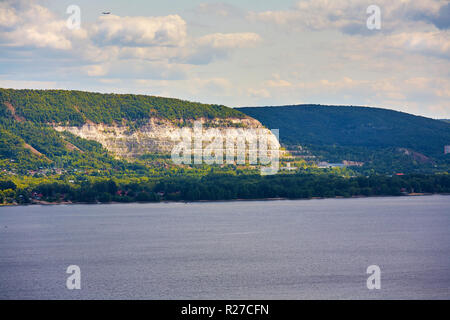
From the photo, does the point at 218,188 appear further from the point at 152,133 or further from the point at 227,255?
the point at 227,255

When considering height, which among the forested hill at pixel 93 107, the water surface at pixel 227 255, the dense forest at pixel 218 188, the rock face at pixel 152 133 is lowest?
the water surface at pixel 227 255

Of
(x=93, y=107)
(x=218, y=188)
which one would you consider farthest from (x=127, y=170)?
(x=218, y=188)

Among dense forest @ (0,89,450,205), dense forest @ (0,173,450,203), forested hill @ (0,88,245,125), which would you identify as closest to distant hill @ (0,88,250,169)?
forested hill @ (0,88,245,125)

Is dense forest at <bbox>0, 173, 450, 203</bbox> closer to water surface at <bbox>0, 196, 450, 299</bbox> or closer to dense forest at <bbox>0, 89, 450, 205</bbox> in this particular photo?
dense forest at <bbox>0, 89, 450, 205</bbox>

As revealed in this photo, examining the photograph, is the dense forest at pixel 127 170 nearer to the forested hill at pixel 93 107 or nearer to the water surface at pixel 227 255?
the forested hill at pixel 93 107

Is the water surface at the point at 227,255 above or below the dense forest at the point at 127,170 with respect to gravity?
below

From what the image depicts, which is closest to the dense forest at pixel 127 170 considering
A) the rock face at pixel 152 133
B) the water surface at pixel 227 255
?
the rock face at pixel 152 133
